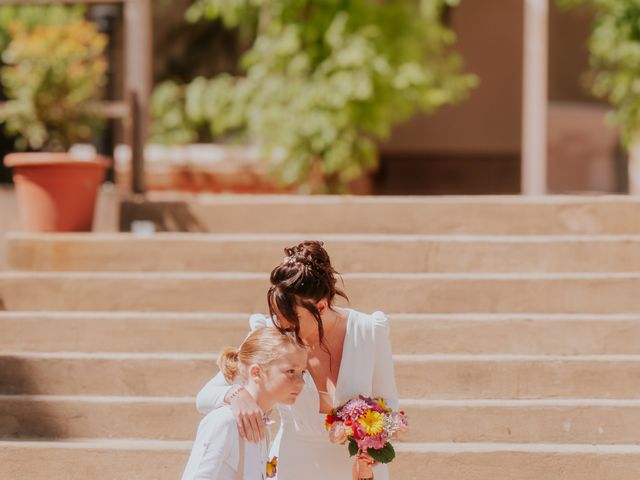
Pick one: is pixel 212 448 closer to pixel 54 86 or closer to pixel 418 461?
pixel 418 461

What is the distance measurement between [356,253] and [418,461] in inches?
66.7

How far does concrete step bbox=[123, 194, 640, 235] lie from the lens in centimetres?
654

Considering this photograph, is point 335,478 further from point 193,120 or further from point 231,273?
point 193,120

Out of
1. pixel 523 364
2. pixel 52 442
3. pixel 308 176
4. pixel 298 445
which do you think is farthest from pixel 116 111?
pixel 298 445

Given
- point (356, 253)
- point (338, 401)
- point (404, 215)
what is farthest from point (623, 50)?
point (338, 401)

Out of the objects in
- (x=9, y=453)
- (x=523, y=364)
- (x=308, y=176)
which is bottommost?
(x=9, y=453)

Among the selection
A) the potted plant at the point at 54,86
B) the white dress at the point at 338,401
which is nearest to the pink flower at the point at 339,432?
the white dress at the point at 338,401

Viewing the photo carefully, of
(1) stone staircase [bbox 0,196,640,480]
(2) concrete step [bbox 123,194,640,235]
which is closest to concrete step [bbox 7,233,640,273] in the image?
(1) stone staircase [bbox 0,196,640,480]

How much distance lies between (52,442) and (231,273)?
1.61 m

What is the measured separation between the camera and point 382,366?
374 cm

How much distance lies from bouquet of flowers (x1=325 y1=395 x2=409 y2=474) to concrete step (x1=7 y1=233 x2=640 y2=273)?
267 centimetres

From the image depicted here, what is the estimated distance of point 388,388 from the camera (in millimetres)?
3750

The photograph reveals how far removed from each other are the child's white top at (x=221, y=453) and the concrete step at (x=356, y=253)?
9.70ft

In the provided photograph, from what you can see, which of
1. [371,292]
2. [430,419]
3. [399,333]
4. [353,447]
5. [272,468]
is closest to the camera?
[353,447]
